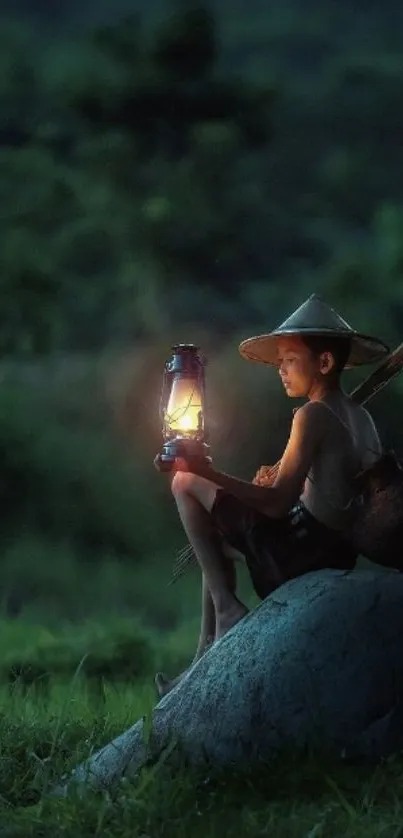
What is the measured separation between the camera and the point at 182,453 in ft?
A: 13.8

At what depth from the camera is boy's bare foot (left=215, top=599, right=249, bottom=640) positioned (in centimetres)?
448

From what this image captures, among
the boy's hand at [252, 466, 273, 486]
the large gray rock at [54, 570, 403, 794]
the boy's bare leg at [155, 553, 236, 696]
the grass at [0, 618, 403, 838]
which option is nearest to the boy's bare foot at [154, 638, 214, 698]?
the boy's bare leg at [155, 553, 236, 696]

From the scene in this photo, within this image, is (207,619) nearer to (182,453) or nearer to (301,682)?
(301,682)

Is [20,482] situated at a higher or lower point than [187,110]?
lower

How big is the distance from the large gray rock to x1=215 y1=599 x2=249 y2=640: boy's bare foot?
7 centimetres

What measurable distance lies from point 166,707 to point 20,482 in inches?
241

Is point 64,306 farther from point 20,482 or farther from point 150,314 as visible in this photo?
point 20,482

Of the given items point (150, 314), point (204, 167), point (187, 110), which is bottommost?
point (150, 314)

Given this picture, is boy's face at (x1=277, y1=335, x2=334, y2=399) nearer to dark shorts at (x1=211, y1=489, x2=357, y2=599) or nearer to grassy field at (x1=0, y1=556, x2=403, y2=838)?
dark shorts at (x1=211, y1=489, x2=357, y2=599)

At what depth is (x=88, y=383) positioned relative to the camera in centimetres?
1038

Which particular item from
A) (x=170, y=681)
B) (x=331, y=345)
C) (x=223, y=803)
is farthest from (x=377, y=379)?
(x=223, y=803)

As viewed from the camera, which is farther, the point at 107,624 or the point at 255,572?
the point at 107,624

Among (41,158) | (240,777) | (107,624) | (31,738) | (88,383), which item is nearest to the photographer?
(240,777)

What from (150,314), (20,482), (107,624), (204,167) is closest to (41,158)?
(204,167)
